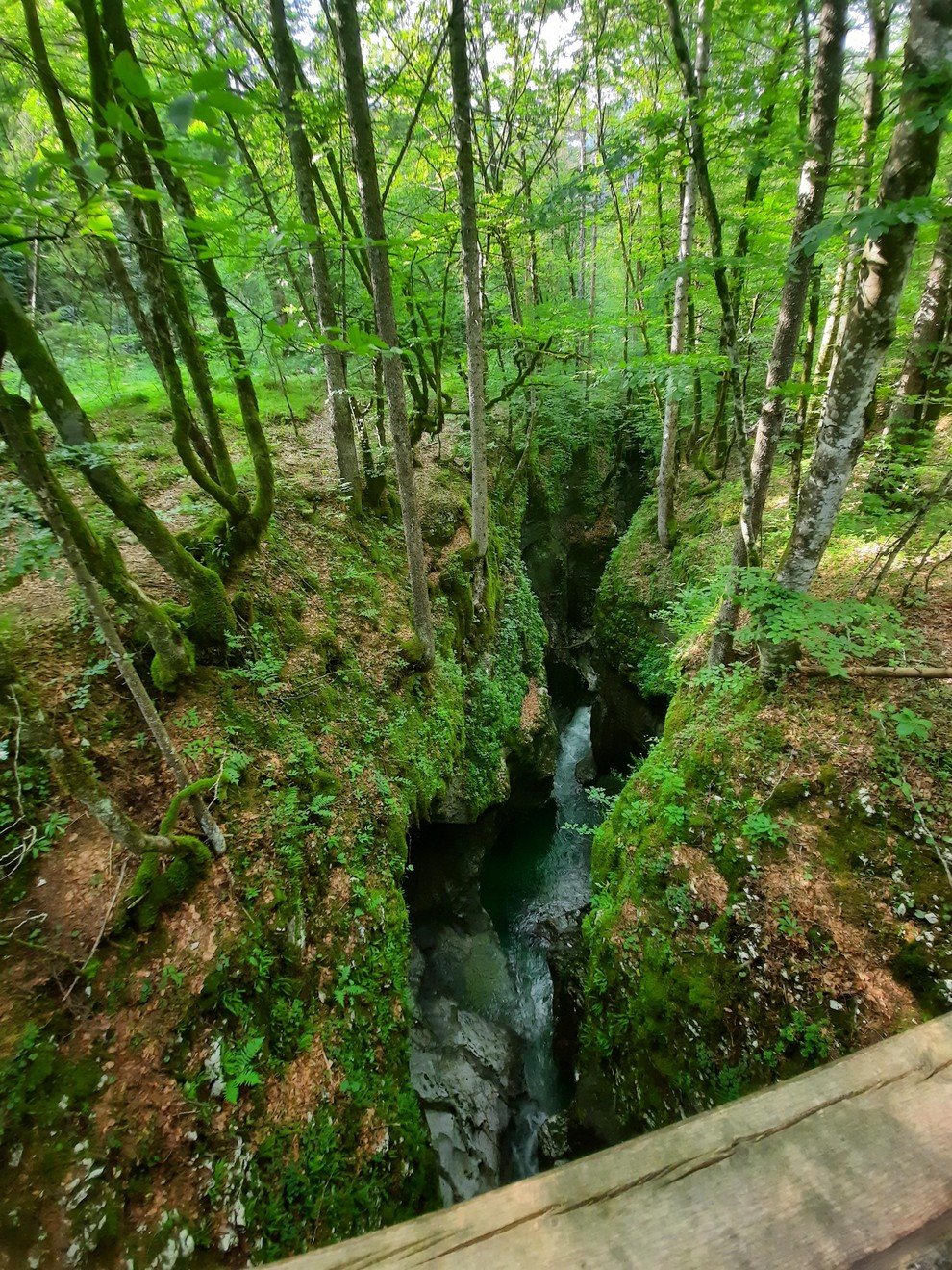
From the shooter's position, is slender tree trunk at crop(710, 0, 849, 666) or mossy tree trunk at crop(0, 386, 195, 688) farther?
slender tree trunk at crop(710, 0, 849, 666)

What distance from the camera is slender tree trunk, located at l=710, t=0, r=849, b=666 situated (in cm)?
433

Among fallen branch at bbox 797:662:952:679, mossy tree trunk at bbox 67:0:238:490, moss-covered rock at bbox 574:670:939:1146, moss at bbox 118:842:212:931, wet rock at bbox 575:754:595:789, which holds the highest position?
mossy tree trunk at bbox 67:0:238:490

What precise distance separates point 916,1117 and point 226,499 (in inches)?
267

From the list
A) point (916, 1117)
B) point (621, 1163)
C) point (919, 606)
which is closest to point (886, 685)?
point (919, 606)

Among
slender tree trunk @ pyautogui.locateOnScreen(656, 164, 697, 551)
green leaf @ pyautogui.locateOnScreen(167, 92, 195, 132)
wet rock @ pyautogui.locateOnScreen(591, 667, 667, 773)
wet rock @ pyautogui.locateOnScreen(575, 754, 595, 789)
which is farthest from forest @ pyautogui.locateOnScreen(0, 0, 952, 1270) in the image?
wet rock @ pyautogui.locateOnScreen(575, 754, 595, 789)

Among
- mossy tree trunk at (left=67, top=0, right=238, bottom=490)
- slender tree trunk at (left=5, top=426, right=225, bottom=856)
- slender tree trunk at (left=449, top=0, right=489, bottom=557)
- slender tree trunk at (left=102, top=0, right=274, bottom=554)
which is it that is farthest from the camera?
slender tree trunk at (left=449, top=0, right=489, bottom=557)

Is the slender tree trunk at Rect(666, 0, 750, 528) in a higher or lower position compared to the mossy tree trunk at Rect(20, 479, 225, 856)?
higher

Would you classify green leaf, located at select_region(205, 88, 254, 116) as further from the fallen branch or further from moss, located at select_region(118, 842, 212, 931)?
the fallen branch

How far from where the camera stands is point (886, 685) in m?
5.52

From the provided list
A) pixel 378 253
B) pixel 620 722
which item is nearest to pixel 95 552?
pixel 378 253

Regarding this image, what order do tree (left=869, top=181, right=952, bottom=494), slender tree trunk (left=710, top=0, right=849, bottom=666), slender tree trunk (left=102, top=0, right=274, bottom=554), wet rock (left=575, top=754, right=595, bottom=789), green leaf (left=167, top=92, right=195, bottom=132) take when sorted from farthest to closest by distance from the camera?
1. wet rock (left=575, top=754, right=595, bottom=789)
2. tree (left=869, top=181, right=952, bottom=494)
3. slender tree trunk (left=710, top=0, right=849, bottom=666)
4. slender tree trunk (left=102, top=0, right=274, bottom=554)
5. green leaf (left=167, top=92, right=195, bottom=132)

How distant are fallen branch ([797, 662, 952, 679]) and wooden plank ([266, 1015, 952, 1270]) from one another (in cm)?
473

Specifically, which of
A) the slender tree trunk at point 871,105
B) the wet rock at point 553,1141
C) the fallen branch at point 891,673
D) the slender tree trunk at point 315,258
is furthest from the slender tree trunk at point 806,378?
the wet rock at point 553,1141

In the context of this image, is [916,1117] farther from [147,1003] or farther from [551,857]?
[551,857]
